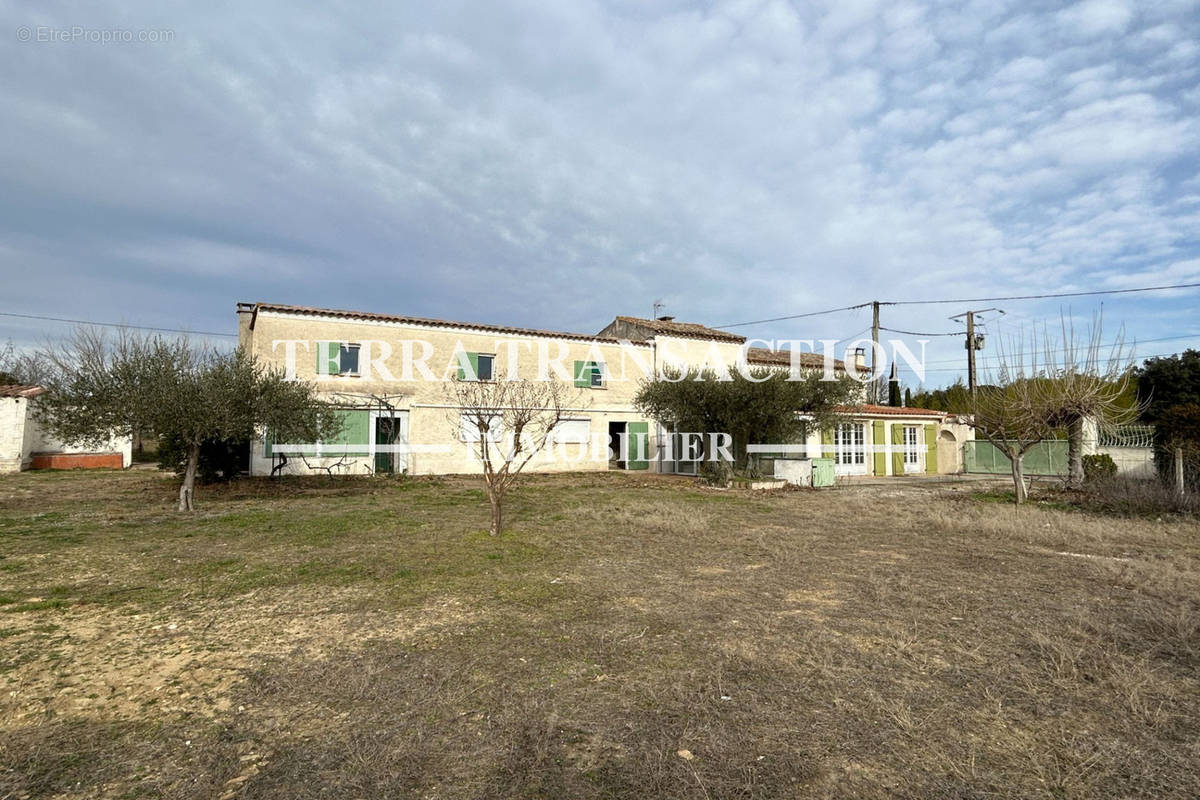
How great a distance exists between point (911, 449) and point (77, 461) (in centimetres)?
3099

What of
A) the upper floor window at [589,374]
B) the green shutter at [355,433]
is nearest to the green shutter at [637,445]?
the upper floor window at [589,374]

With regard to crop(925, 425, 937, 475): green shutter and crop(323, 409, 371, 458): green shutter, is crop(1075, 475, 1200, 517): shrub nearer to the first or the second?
crop(925, 425, 937, 475): green shutter

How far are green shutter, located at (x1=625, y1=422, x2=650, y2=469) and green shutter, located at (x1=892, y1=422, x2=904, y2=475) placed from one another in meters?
9.94

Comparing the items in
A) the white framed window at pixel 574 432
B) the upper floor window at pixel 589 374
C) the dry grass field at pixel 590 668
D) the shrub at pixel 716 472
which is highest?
the upper floor window at pixel 589 374

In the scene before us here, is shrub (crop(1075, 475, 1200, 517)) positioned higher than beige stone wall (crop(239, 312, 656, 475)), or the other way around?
beige stone wall (crop(239, 312, 656, 475))

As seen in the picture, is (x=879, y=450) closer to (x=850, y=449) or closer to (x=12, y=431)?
(x=850, y=449)

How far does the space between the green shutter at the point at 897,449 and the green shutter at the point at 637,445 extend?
9.94m

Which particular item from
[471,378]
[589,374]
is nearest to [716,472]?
[589,374]

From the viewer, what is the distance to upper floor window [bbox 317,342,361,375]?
1895 centimetres

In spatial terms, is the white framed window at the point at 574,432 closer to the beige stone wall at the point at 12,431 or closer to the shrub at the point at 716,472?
the shrub at the point at 716,472

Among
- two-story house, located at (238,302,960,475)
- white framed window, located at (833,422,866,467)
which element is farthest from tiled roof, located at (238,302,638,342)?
white framed window, located at (833,422,866,467)

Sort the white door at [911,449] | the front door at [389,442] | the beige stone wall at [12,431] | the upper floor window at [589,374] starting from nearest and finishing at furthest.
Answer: the beige stone wall at [12,431], the front door at [389,442], the upper floor window at [589,374], the white door at [911,449]

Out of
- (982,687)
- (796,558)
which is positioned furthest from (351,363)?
(982,687)

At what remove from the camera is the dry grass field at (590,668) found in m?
2.82
